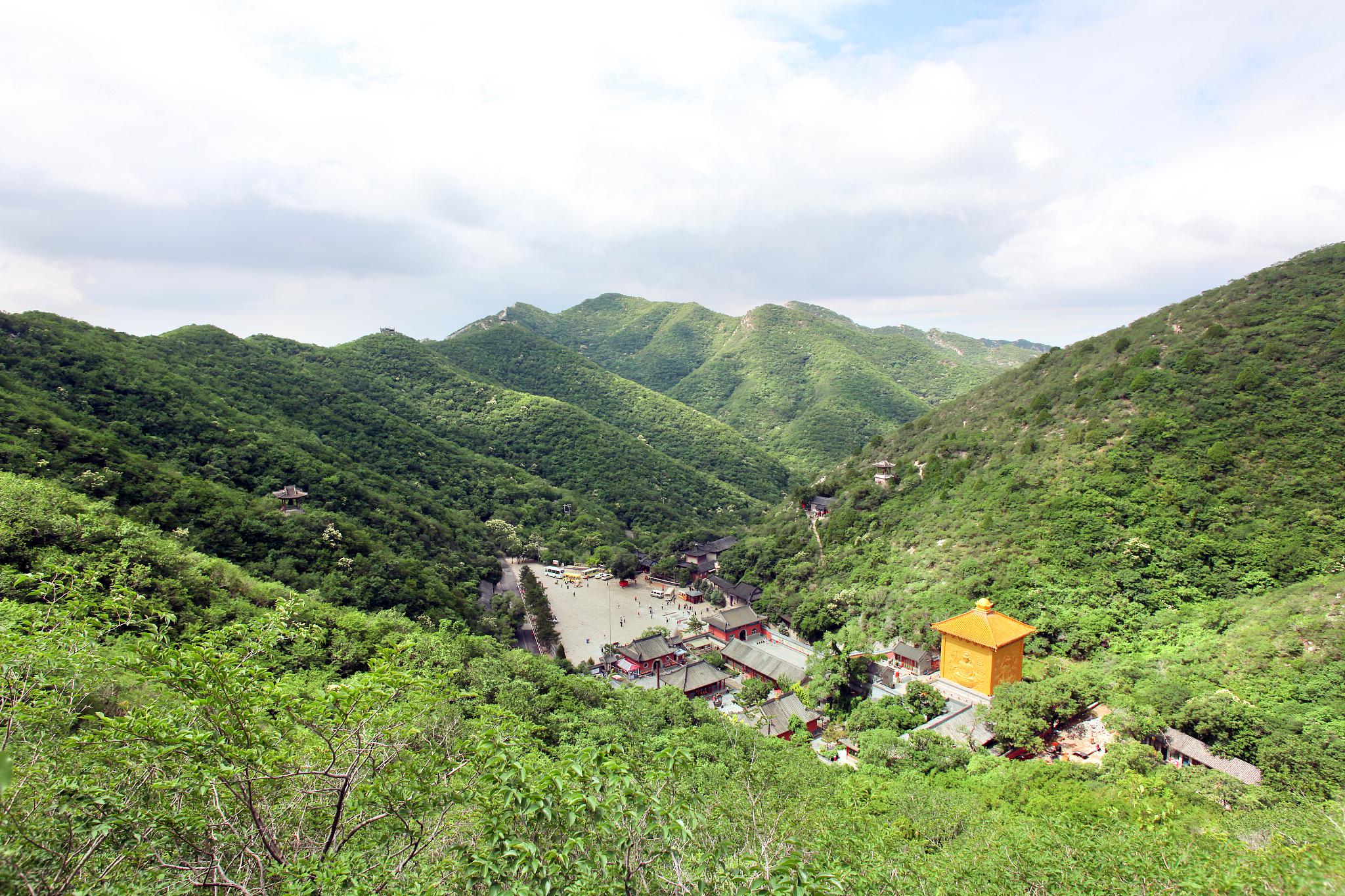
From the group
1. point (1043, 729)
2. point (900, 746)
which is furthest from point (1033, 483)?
point (900, 746)

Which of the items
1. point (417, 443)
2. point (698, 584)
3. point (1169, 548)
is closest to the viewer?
point (1169, 548)

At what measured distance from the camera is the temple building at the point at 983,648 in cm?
2014

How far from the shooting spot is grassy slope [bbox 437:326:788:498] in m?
76.8

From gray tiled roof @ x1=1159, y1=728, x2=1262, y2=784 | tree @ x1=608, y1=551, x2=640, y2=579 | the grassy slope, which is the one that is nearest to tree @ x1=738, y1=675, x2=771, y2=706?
gray tiled roof @ x1=1159, y1=728, x2=1262, y2=784

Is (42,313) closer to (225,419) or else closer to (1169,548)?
(225,419)

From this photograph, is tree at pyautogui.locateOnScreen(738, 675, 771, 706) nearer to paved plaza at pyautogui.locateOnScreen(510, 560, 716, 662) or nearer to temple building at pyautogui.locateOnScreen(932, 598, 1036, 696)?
temple building at pyautogui.locateOnScreen(932, 598, 1036, 696)

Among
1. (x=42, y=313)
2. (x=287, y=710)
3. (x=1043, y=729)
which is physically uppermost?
(x=42, y=313)

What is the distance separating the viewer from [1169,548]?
70.6 feet

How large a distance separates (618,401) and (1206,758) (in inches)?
3143

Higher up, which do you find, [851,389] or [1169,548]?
[851,389]

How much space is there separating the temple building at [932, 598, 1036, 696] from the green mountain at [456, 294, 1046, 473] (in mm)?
58866

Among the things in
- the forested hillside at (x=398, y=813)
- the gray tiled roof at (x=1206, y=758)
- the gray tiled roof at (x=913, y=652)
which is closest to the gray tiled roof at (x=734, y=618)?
the gray tiled roof at (x=913, y=652)

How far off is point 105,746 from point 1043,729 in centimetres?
2093

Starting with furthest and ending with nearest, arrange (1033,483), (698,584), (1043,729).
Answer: (698,584) < (1033,483) < (1043,729)
